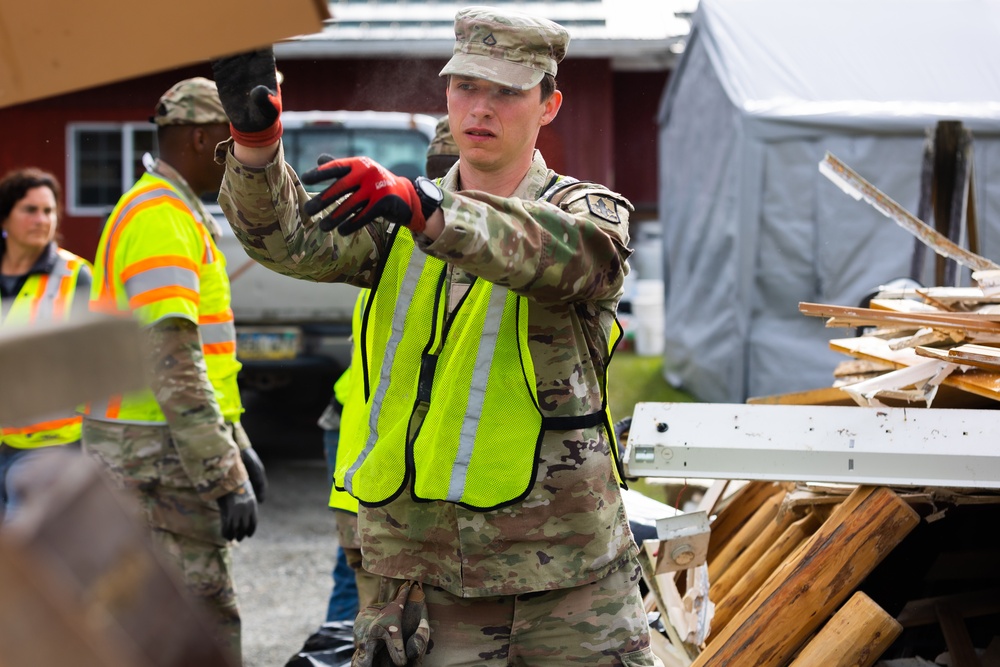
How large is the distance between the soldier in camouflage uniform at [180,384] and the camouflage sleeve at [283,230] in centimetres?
139

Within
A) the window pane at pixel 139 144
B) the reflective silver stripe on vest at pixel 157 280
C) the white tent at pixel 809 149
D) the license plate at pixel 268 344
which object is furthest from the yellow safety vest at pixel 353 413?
the window pane at pixel 139 144

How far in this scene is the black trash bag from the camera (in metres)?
3.86

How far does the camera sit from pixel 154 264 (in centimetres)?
375

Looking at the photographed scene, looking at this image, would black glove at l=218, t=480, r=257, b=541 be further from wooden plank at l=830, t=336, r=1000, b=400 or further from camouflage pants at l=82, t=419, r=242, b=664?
wooden plank at l=830, t=336, r=1000, b=400

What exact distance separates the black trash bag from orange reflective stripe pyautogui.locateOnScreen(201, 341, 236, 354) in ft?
3.44

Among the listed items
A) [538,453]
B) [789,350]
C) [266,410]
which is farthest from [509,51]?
[266,410]

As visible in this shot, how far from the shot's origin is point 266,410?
1002 cm

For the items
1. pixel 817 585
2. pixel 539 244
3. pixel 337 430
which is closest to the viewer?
pixel 539 244

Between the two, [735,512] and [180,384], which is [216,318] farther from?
[735,512]

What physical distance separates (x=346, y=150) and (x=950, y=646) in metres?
6.18

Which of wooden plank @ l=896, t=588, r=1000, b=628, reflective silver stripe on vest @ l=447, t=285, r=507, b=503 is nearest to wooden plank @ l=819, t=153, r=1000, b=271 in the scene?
wooden plank @ l=896, t=588, r=1000, b=628

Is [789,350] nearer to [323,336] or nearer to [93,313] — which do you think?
[323,336]

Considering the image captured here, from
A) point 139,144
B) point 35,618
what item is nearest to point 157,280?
point 35,618

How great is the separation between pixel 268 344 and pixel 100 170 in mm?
8585
